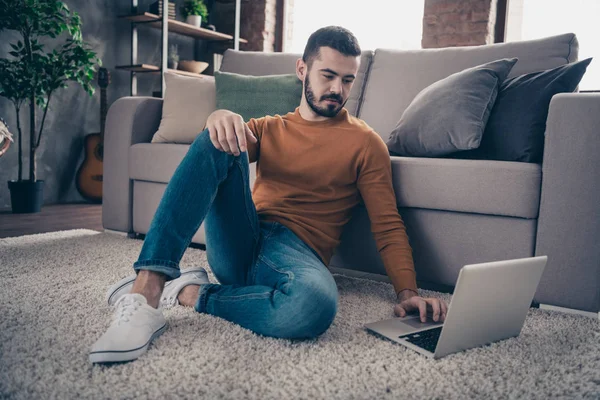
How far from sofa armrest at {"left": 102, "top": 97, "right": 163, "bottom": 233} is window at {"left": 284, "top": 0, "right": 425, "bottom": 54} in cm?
221

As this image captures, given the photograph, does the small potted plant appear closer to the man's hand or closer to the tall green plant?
the tall green plant

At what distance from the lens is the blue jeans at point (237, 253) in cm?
106

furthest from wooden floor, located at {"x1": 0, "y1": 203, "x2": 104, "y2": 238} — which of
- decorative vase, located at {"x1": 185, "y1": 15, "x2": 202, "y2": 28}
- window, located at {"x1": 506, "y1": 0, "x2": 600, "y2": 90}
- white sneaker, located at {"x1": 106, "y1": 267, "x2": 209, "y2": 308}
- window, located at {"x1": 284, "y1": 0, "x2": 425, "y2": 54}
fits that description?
window, located at {"x1": 506, "y1": 0, "x2": 600, "y2": 90}

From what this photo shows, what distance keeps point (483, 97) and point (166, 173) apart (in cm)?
125

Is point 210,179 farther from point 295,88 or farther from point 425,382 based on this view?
point 295,88

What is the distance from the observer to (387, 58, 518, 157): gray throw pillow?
5.32 feet

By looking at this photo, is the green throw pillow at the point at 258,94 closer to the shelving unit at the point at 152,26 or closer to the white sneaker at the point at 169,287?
the white sneaker at the point at 169,287

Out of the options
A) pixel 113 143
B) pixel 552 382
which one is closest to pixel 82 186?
pixel 113 143

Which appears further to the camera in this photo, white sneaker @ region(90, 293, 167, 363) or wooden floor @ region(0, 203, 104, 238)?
wooden floor @ region(0, 203, 104, 238)

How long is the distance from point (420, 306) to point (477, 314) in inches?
5.8

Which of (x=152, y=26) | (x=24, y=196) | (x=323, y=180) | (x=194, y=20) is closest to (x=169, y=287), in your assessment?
(x=323, y=180)

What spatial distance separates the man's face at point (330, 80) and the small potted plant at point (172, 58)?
3.05m

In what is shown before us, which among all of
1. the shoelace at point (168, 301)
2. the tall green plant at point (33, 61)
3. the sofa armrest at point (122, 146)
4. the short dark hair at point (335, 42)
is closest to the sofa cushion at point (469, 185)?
the short dark hair at point (335, 42)

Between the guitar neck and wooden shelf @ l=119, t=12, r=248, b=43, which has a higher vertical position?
wooden shelf @ l=119, t=12, r=248, b=43
